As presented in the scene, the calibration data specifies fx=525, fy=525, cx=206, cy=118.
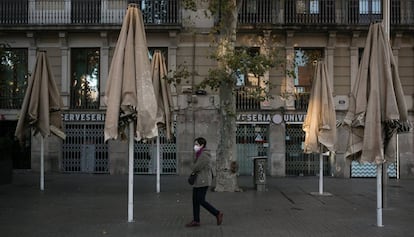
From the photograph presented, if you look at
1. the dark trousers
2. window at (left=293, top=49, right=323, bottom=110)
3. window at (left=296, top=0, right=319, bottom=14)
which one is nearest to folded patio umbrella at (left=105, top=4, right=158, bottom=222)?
the dark trousers

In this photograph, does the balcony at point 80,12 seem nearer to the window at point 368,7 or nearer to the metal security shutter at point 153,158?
the metal security shutter at point 153,158

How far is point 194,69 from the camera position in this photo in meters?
A: 23.6

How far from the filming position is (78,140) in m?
24.0

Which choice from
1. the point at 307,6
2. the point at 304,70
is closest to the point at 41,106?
the point at 304,70

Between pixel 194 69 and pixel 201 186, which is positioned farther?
pixel 194 69

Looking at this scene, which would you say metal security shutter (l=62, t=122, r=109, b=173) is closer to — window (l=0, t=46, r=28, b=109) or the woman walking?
window (l=0, t=46, r=28, b=109)

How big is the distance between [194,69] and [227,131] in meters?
7.71

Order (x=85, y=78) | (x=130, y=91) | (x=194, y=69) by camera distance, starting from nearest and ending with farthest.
A: (x=130, y=91) < (x=194, y=69) < (x=85, y=78)

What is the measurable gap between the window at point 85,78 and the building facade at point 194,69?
5 cm

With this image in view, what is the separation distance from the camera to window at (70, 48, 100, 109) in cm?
2416

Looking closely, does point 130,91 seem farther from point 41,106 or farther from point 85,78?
point 85,78

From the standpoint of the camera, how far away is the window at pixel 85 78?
24156 millimetres

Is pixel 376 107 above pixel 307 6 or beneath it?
beneath

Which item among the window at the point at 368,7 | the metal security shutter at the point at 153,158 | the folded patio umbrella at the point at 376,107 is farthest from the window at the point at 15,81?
the folded patio umbrella at the point at 376,107
